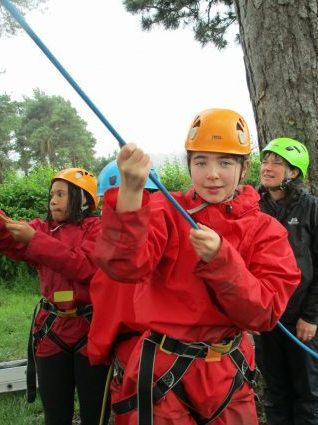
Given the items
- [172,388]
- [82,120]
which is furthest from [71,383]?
[82,120]

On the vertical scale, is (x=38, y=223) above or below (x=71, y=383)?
above

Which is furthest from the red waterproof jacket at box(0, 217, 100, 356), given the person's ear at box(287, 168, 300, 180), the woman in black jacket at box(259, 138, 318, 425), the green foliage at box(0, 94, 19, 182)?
the green foliage at box(0, 94, 19, 182)

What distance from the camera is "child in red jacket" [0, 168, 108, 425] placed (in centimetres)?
282

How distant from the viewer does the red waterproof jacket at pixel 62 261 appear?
280cm

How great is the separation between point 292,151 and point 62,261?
176 centimetres

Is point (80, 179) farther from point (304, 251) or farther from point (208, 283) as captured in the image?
point (208, 283)

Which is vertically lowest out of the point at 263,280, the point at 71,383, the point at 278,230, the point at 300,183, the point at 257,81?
the point at 71,383

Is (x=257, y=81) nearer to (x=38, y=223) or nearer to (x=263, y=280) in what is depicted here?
(x=38, y=223)

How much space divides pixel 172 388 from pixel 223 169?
881mm

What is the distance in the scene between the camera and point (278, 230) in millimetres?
1990

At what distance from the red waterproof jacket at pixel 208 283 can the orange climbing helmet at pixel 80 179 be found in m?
1.27

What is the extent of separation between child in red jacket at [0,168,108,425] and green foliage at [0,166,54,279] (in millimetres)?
6024

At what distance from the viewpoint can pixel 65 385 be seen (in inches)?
117

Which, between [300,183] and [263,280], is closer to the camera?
[263,280]
